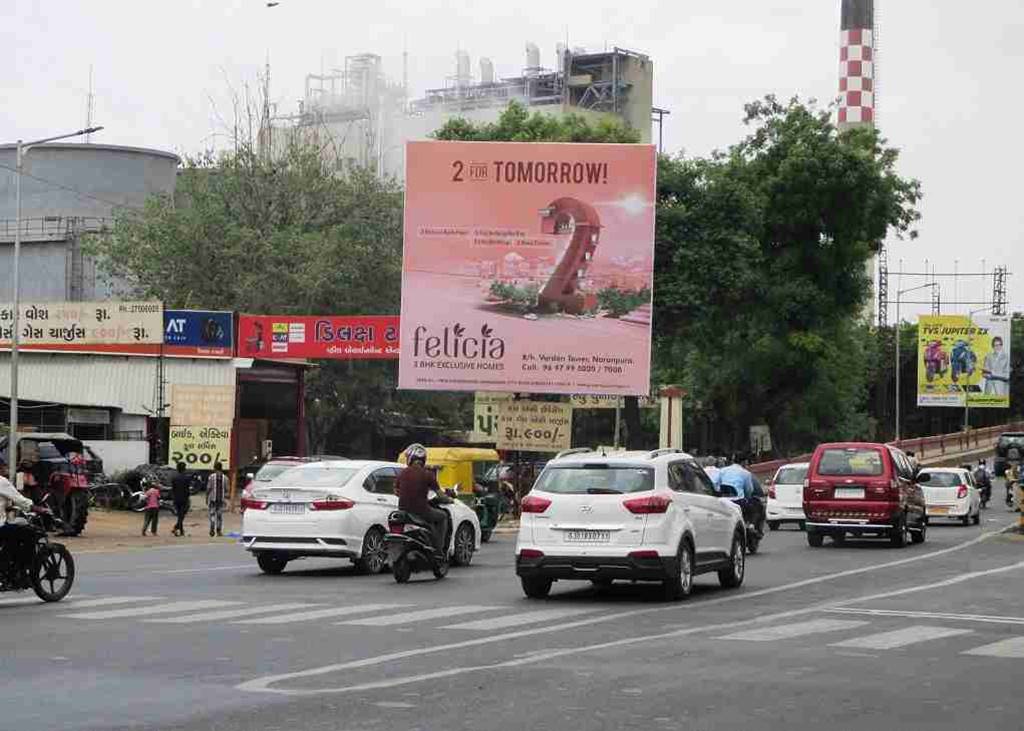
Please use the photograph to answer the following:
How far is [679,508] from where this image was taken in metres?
20.0

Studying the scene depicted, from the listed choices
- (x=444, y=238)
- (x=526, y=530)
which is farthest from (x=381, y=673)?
(x=444, y=238)

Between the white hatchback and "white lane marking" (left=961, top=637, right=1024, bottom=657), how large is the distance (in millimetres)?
24366

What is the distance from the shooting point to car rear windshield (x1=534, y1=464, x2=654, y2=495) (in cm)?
1969

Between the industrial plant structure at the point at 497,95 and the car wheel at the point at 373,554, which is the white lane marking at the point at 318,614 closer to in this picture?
the car wheel at the point at 373,554

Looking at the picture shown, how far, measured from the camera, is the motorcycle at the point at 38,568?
18.9m

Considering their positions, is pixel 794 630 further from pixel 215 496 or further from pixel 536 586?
pixel 215 496

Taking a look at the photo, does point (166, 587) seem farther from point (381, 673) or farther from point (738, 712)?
point (738, 712)

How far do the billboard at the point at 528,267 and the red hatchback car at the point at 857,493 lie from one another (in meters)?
10.9

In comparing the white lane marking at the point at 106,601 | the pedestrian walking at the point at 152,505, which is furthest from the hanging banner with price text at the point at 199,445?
the white lane marking at the point at 106,601

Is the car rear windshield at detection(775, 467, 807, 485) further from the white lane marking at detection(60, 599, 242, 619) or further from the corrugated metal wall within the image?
the white lane marking at detection(60, 599, 242, 619)

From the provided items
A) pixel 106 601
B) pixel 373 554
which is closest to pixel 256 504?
pixel 373 554

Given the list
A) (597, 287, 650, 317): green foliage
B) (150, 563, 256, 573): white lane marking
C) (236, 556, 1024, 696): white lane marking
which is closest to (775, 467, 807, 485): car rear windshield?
(597, 287, 650, 317): green foliage

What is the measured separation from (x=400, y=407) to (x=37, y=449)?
89.5 ft

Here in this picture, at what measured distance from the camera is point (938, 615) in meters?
18.3
